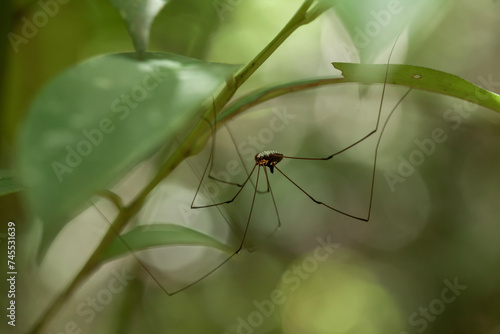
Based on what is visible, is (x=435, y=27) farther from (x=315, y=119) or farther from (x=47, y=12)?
(x=47, y=12)

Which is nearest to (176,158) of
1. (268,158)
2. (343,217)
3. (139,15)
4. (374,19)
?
(139,15)

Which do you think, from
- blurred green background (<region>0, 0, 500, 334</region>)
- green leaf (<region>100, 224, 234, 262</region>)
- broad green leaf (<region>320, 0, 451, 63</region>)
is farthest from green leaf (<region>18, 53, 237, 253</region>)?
blurred green background (<region>0, 0, 500, 334</region>)

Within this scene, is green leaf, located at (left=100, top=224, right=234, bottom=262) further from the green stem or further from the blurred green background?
the blurred green background

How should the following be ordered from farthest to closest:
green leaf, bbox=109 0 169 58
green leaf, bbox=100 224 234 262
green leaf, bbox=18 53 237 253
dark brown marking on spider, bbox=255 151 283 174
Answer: dark brown marking on spider, bbox=255 151 283 174
green leaf, bbox=100 224 234 262
green leaf, bbox=109 0 169 58
green leaf, bbox=18 53 237 253

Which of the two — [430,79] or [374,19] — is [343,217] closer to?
[430,79]

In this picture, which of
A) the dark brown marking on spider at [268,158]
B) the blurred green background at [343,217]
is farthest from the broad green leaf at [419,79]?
the blurred green background at [343,217]

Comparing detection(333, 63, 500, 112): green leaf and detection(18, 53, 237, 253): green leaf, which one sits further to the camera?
detection(333, 63, 500, 112): green leaf

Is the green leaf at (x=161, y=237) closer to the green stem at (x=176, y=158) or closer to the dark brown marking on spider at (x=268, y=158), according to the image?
the green stem at (x=176, y=158)
